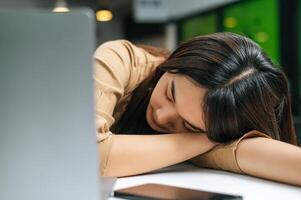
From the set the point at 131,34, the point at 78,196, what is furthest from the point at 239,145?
the point at 131,34

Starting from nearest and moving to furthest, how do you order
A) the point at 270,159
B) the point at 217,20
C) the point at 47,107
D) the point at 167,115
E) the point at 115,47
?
the point at 47,107
the point at 270,159
the point at 167,115
the point at 115,47
the point at 217,20

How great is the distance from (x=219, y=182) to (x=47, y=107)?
0.39 metres

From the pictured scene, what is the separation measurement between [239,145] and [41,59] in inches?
18.0

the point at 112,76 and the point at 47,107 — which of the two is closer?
the point at 47,107

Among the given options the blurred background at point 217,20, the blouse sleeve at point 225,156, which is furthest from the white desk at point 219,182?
the blurred background at point 217,20

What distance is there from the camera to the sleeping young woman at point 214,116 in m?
0.74

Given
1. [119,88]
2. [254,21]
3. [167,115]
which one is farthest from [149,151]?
[254,21]

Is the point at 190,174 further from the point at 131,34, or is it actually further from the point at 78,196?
the point at 131,34

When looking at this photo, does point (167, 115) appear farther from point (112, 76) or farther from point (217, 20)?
point (217, 20)

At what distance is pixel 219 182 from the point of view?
0.72m

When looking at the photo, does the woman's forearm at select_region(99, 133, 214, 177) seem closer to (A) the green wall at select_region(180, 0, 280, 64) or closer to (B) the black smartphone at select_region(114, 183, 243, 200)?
(B) the black smartphone at select_region(114, 183, 243, 200)

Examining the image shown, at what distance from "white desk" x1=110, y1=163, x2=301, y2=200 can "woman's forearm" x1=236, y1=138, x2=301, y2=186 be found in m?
0.01

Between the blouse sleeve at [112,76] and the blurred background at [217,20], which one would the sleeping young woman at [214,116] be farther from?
the blurred background at [217,20]

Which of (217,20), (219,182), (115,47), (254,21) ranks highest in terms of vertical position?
(217,20)
